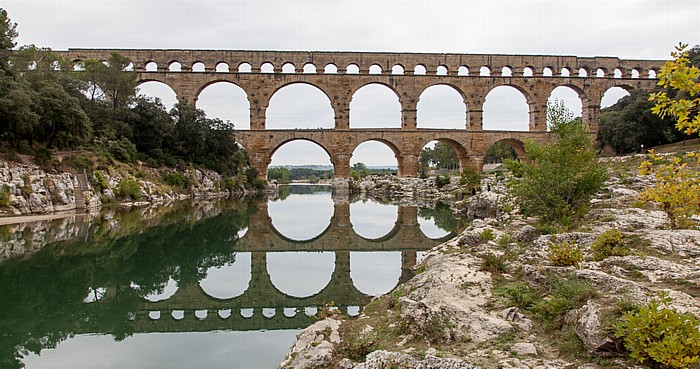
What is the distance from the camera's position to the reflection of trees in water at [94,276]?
18.7 ft

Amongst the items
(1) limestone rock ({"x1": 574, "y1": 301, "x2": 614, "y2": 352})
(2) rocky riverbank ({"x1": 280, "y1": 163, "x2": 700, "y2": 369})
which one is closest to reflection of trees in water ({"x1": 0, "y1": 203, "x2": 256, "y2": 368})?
(2) rocky riverbank ({"x1": 280, "y1": 163, "x2": 700, "y2": 369})

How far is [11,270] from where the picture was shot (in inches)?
332

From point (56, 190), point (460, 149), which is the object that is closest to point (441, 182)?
point (460, 149)

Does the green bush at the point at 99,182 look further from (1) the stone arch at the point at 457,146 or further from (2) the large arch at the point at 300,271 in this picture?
(1) the stone arch at the point at 457,146

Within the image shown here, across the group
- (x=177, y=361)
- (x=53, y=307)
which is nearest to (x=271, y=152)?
(x=53, y=307)

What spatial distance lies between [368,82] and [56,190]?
20.2 meters

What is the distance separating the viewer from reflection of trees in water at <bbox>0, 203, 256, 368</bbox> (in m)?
5.69

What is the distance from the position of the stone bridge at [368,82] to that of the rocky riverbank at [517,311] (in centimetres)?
2653

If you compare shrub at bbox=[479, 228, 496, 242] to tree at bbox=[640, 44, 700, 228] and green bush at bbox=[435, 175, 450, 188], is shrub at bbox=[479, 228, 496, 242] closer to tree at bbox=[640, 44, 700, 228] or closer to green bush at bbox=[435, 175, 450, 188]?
tree at bbox=[640, 44, 700, 228]

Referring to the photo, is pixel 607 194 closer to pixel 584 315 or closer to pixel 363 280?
pixel 363 280

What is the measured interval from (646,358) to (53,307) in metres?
6.79

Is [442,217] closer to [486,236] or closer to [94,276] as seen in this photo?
[486,236]

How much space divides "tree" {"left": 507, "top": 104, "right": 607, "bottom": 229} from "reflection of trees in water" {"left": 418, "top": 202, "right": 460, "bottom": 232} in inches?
174

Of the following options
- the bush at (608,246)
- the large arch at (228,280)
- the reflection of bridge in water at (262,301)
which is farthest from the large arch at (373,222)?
the bush at (608,246)
